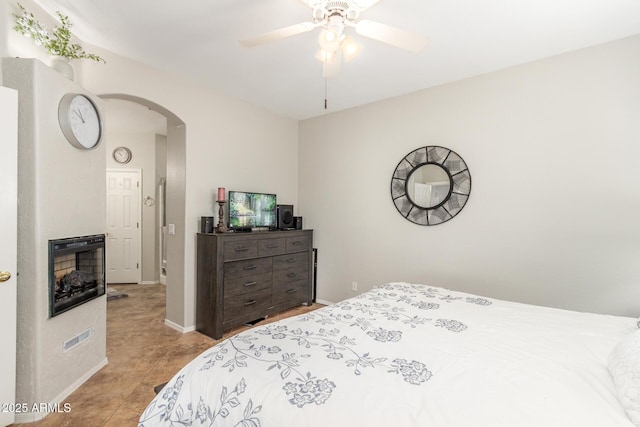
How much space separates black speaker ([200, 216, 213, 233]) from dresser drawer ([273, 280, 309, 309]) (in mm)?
1055

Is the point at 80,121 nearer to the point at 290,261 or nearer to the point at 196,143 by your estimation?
the point at 196,143

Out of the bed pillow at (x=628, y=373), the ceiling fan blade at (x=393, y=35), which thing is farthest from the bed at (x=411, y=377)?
the ceiling fan blade at (x=393, y=35)

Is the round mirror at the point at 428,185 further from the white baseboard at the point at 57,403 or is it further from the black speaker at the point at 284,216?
the white baseboard at the point at 57,403

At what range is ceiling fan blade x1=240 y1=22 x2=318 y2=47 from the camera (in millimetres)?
1698

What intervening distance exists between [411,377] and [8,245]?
2187mm

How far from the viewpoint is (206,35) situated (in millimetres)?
2295

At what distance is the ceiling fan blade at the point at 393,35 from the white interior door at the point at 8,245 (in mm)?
2013

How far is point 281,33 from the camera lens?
173cm

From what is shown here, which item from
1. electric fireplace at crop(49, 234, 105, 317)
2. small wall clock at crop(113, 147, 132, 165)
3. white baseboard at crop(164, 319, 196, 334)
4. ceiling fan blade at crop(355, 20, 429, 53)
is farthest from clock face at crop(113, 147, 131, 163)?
ceiling fan blade at crop(355, 20, 429, 53)

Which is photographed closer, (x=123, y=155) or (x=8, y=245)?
(x=8, y=245)

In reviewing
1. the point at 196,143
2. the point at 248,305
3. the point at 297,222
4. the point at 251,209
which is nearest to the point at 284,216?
the point at 297,222

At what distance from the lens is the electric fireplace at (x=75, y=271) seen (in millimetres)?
1893

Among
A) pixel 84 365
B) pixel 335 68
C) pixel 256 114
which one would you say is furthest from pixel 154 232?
pixel 335 68

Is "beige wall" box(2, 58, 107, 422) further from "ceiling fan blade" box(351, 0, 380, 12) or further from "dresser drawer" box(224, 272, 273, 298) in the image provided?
"ceiling fan blade" box(351, 0, 380, 12)
